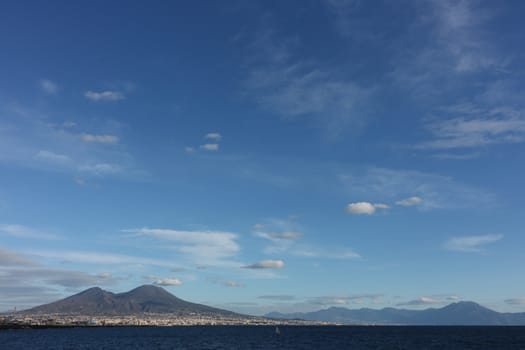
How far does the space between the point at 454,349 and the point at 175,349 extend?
94226mm

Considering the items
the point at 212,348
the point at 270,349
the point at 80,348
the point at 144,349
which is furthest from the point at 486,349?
the point at 80,348

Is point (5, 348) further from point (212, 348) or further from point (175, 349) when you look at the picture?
point (212, 348)

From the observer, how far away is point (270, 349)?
144 meters

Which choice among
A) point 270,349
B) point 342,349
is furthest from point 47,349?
point 342,349

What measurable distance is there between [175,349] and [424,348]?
85377 mm

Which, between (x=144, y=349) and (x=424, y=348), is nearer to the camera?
(x=144, y=349)

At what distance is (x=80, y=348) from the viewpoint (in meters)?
143

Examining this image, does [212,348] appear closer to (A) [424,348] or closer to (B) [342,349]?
(B) [342,349]

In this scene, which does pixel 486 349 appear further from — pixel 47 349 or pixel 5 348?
pixel 5 348

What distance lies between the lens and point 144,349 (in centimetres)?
13825

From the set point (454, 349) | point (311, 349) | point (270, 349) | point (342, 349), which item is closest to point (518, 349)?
point (454, 349)

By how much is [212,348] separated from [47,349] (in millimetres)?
54862

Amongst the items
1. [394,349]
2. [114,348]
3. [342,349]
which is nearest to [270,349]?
[342,349]

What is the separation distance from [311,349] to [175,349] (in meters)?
45.7
